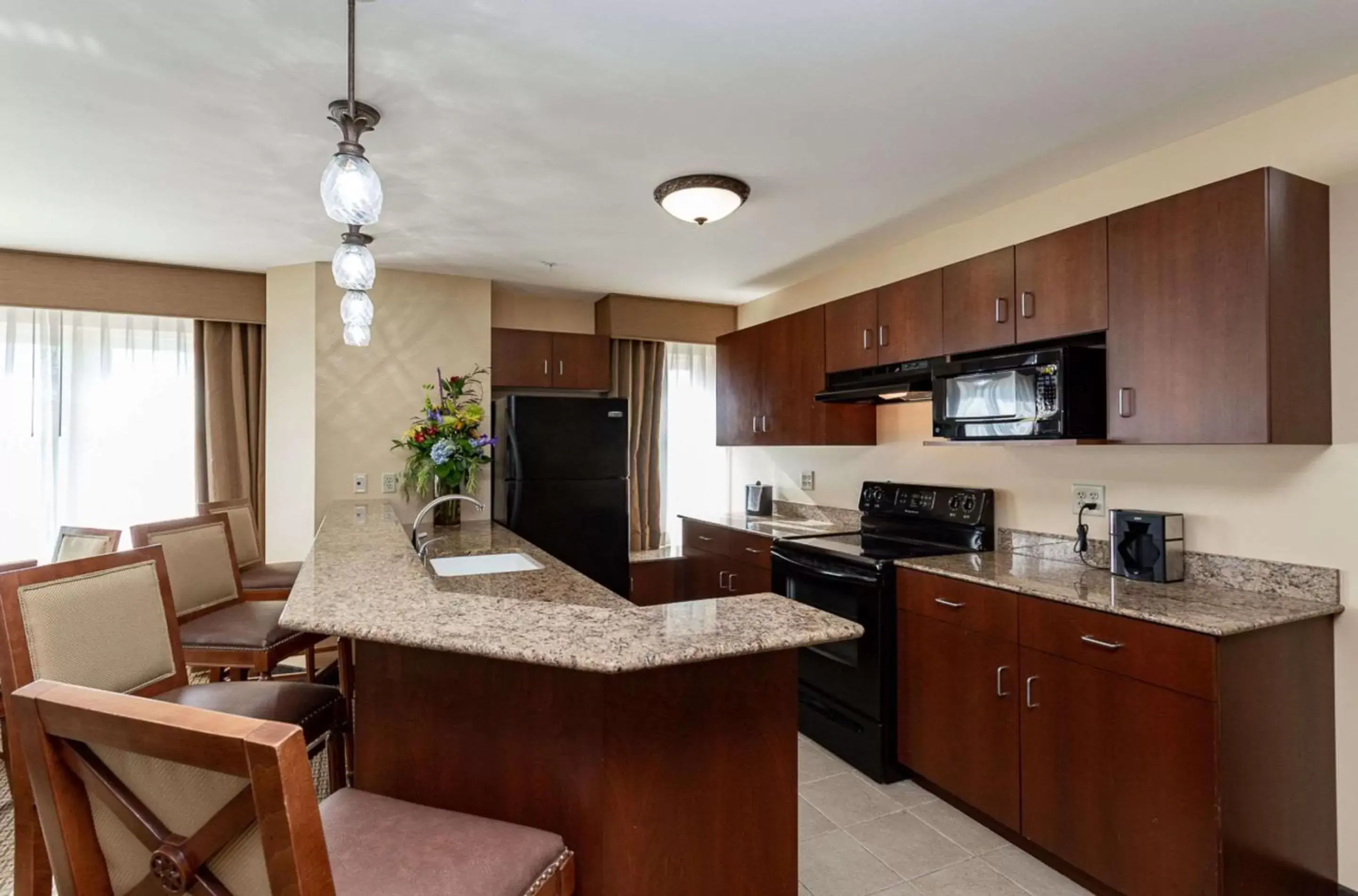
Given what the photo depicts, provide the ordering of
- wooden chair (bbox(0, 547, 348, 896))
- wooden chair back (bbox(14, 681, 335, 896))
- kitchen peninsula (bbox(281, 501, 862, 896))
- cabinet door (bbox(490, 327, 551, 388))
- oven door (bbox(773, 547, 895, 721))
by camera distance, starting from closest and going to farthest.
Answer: wooden chair back (bbox(14, 681, 335, 896))
kitchen peninsula (bbox(281, 501, 862, 896))
wooden chair (bbox(0, 547, 348, 896))
oven door (bbox(773, 547, 895, 721))
cabinet door (bbox(490, 327, 551, 388))

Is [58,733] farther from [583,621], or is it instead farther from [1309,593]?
[1309,593]

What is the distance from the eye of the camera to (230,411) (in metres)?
4.11

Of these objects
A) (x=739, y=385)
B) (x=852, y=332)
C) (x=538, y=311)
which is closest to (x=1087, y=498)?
(x=852, y=332)

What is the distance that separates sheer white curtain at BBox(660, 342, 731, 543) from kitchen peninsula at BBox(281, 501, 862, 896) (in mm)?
3559

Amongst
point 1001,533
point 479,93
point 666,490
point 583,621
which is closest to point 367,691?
point 583,621

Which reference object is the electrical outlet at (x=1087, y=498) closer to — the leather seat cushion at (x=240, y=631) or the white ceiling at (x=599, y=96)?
the white ceiling at (x=599, y=96)

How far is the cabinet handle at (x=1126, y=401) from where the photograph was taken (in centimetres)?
225

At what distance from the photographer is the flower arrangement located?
3.68m

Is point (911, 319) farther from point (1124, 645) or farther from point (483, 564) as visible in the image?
point (483, 564)

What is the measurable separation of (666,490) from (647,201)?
2543 millimetres

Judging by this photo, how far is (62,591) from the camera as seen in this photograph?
160 centimetres

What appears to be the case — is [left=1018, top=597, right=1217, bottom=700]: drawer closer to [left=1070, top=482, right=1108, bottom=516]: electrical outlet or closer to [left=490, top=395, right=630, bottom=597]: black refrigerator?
[left=1070, top=482, right=1108, bottom=516]: electrical outlet

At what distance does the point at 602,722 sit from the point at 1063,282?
2209 mm

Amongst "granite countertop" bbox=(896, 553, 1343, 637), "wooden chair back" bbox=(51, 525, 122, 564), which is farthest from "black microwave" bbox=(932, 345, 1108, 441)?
"wooden chair back" bbox=(51, 525, 122, 564)
